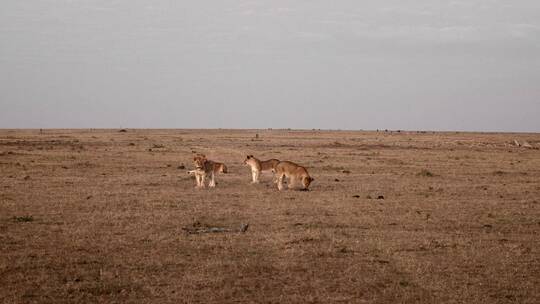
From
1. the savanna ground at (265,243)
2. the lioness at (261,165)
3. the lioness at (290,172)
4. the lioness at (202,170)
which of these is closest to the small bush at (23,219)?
the savanna ground at (265,243)

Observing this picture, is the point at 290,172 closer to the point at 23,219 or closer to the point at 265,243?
the point at 265,243

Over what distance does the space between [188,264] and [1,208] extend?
326 inches

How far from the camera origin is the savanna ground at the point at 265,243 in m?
9.29

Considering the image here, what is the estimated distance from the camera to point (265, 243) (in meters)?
12.6

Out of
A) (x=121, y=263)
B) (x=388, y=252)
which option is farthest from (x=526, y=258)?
(x=121, y=263)

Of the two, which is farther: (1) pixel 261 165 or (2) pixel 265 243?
(1) pixel 261 165

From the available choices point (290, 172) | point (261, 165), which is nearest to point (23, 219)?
point (290, 172)

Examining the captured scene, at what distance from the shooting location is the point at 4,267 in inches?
399

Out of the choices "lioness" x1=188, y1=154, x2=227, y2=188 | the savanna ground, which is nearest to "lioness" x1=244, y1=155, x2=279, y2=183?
the savanna ground

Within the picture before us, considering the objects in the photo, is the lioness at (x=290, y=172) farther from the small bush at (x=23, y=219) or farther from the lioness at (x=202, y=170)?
the small bush at (x=23, y=219)

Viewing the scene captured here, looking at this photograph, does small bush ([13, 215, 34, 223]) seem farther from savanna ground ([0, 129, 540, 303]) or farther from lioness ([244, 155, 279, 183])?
lioness ([244, 155, 279, 183])

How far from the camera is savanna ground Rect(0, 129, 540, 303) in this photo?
30.5 ft

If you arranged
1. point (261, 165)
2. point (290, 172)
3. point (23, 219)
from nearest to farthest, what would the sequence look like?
point (23, 219) < point (290, 172) < point (261, 165)

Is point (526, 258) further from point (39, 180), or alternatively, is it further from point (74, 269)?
point (39, 180)
